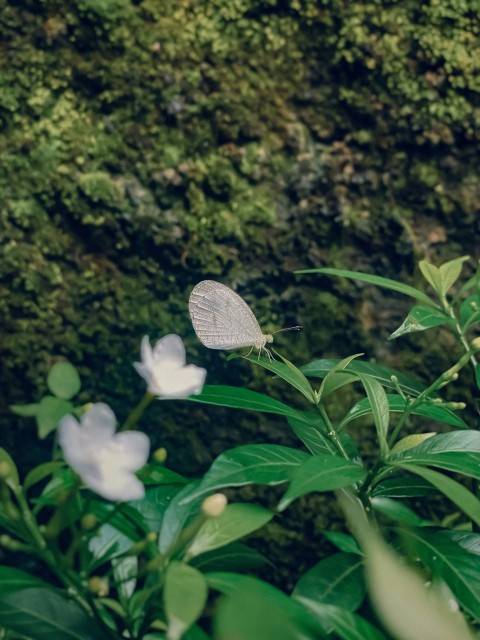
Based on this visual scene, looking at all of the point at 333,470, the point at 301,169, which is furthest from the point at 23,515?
the point at 301,169

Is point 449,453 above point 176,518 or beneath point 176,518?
above

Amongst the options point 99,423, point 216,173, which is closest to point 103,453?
point 99,423

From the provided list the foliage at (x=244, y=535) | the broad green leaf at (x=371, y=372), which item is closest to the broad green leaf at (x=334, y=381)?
the foliage at (x=244, y=535)

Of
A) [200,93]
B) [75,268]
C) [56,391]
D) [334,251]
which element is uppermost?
[200,93]

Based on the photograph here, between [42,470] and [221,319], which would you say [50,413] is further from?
[221,319]

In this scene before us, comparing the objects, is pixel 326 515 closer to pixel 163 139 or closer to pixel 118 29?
pixel 163 139

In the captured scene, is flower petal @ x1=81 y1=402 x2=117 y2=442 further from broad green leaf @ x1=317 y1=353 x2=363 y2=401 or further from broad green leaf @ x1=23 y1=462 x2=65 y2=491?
broad green leaf @ x1=317 y1=353 x2=363 y2=401
